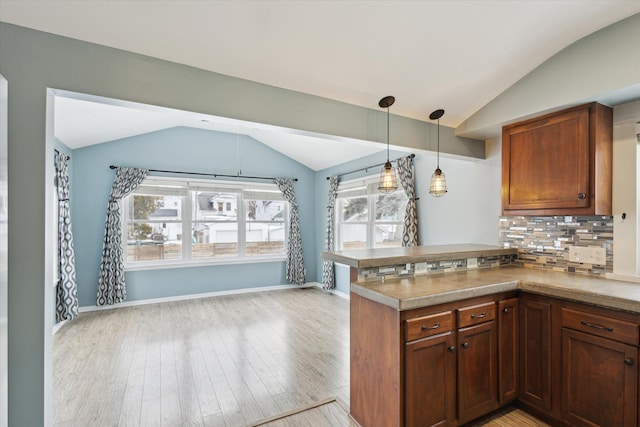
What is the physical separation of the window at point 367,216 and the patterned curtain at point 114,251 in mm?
3741

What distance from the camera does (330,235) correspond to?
601 cm

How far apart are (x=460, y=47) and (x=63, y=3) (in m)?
2.36

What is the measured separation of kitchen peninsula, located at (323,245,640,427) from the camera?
69.0 inches

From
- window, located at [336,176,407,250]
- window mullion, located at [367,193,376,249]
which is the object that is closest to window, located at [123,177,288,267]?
window, located at [336,176,407,250]

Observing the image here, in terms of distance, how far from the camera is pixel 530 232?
2.85 meters

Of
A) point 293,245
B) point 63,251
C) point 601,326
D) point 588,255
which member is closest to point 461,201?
point 588,255

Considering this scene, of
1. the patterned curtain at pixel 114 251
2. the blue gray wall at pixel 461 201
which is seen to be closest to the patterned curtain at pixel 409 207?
the blue gray wall at pixel 461 201

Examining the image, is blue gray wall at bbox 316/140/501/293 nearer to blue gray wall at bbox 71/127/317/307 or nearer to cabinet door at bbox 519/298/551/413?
cabinet door at bbox 519/298/551/413

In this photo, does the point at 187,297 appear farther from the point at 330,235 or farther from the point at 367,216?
the point at 367,216

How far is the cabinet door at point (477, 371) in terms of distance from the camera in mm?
1958

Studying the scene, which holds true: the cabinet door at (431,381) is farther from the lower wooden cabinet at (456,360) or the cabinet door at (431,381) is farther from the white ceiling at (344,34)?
the white ceiling at (344,34)

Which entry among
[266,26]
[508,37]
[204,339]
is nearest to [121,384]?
[204,339]

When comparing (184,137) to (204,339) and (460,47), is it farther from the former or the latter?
(460,47)

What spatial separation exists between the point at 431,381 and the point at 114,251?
4971mm
